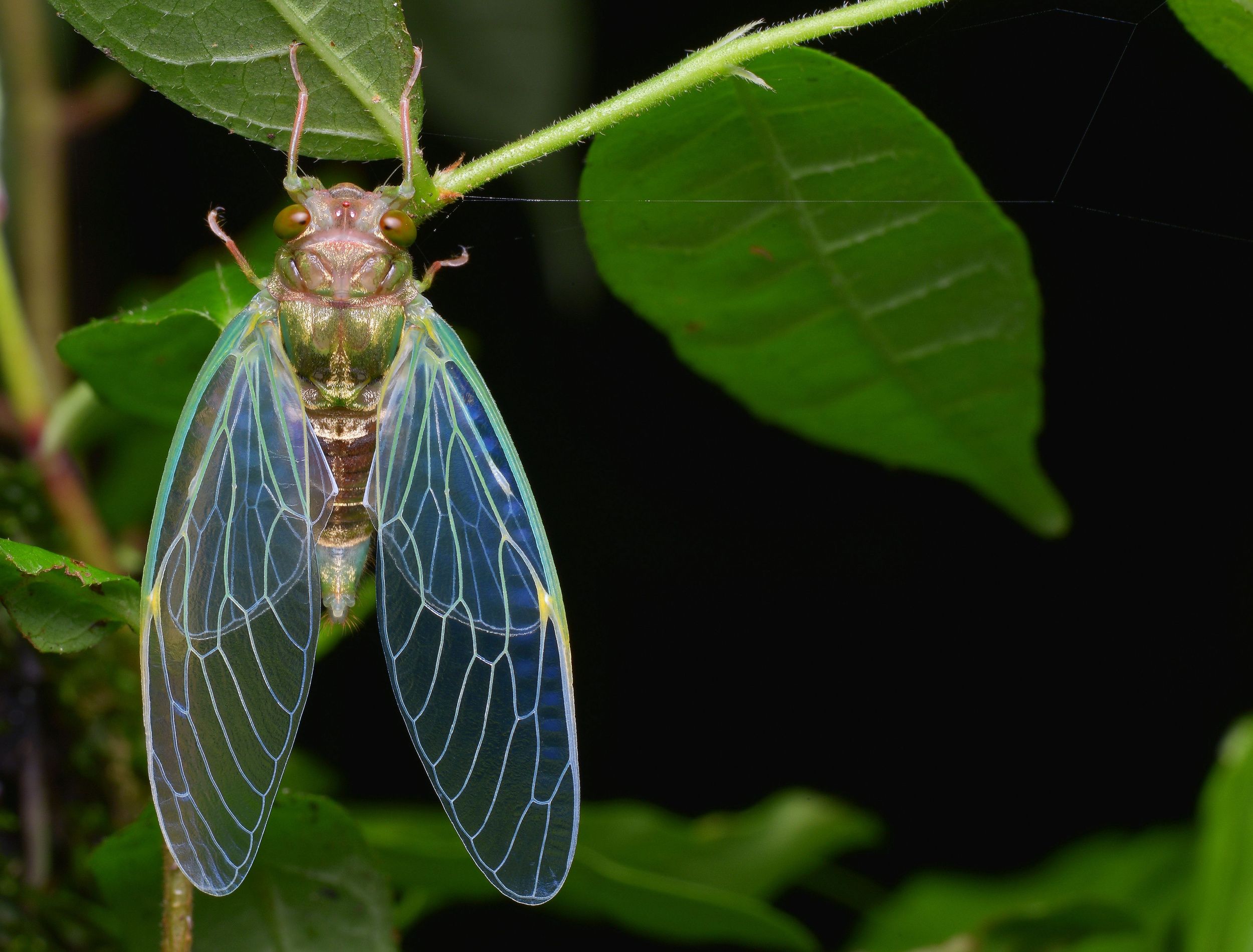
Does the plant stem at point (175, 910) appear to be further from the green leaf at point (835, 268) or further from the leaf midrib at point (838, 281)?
the leaf midrib at point (838, 281)

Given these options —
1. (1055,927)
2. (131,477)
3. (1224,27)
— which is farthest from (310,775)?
(1224,27)

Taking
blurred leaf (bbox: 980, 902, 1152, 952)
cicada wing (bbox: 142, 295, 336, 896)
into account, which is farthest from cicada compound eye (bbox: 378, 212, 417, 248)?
blurred leaf (bbox: 980, 902, 1152, 952)

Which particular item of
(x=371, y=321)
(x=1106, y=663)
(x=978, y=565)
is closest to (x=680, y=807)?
(x=978, y=565)

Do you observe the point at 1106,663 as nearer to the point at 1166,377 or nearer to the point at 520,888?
the point at 1166,377

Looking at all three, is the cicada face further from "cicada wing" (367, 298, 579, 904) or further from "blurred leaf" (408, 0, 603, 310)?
"blurred leaf" (408, 0, 603, 310)

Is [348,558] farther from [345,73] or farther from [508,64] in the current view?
[508,64]
